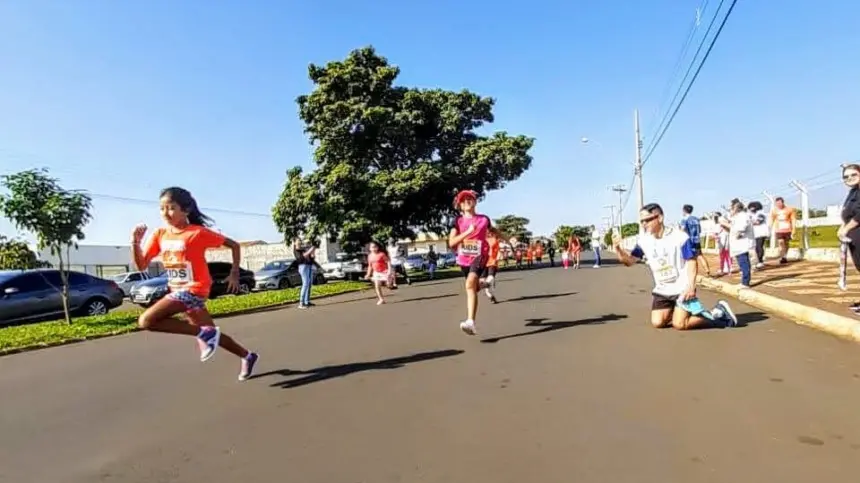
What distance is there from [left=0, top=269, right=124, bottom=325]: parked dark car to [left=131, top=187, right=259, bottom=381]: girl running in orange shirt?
407 inches

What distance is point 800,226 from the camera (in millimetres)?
17203

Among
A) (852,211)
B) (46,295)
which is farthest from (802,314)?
(46,295)

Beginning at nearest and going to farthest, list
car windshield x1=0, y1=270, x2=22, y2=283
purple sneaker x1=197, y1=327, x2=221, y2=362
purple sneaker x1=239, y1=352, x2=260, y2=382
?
1. purple sneaker x1=197, y1=327, x2=221, y2=362
2. purple sneaker x1=239, y1=352, x2=260, y2=382
3. car windshield x1=0, y1=270, x2=22, y2=283

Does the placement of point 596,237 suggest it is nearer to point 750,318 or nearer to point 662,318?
point 750,318

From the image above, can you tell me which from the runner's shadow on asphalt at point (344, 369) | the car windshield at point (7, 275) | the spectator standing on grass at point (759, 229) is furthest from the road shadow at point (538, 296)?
the car windshield at point (7, 275)

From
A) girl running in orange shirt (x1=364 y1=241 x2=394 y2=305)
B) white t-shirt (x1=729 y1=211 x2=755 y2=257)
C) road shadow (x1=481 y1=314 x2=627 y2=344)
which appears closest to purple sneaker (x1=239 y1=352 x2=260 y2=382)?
road shadow (x1=481 y1=314 x2=627 y2=344)

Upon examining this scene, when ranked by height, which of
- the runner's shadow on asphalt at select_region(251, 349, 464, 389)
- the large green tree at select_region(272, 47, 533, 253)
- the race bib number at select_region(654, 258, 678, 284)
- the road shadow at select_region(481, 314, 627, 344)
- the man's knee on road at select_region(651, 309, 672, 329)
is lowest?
the runner's shadow on asphalt at select_region(251, 349, 464, 389)

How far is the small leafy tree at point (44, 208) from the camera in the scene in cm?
1149

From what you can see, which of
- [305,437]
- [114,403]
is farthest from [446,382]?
[114,403]

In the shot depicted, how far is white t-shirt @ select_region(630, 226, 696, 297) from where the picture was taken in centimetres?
714

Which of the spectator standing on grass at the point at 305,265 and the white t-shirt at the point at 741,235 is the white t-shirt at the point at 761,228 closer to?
the white t-shirt at the point at 741,235

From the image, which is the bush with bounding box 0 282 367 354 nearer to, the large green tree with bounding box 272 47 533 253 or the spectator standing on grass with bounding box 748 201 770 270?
the large green tree with bounding box 272 47 533 253

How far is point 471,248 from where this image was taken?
7.66 m

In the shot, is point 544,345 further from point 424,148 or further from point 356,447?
point 424,148
